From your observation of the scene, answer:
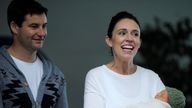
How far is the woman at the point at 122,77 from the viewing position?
238 cm

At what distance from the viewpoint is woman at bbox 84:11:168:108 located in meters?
2.38

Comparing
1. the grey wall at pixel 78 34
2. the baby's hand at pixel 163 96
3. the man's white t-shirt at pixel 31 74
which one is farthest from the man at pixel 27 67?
the grey wall at pixel 78 34

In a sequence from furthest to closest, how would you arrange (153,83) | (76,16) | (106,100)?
(76,16), (153,83), (106,100)

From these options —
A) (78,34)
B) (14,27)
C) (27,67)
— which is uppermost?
(14,27)

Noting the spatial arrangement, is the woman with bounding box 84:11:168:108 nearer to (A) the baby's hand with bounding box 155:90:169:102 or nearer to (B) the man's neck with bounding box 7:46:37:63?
(A) the baby's hand with bounding box 155:90:169:102

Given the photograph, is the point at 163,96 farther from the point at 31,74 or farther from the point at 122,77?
the point at 31,74

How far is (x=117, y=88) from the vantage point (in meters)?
2.46

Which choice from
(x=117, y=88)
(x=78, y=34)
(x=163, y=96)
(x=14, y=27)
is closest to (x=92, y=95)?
(x=117, y=88)

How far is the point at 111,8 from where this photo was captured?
4098mm

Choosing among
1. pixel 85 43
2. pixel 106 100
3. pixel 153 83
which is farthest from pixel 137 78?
pixel 85 43

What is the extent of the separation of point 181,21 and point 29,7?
2063mm

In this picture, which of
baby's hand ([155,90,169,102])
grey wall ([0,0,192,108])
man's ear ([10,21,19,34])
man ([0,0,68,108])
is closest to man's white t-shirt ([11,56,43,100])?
man ([0,0,68,108])

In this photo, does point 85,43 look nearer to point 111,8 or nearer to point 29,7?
point 111,8

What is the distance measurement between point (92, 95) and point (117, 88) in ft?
0.60
